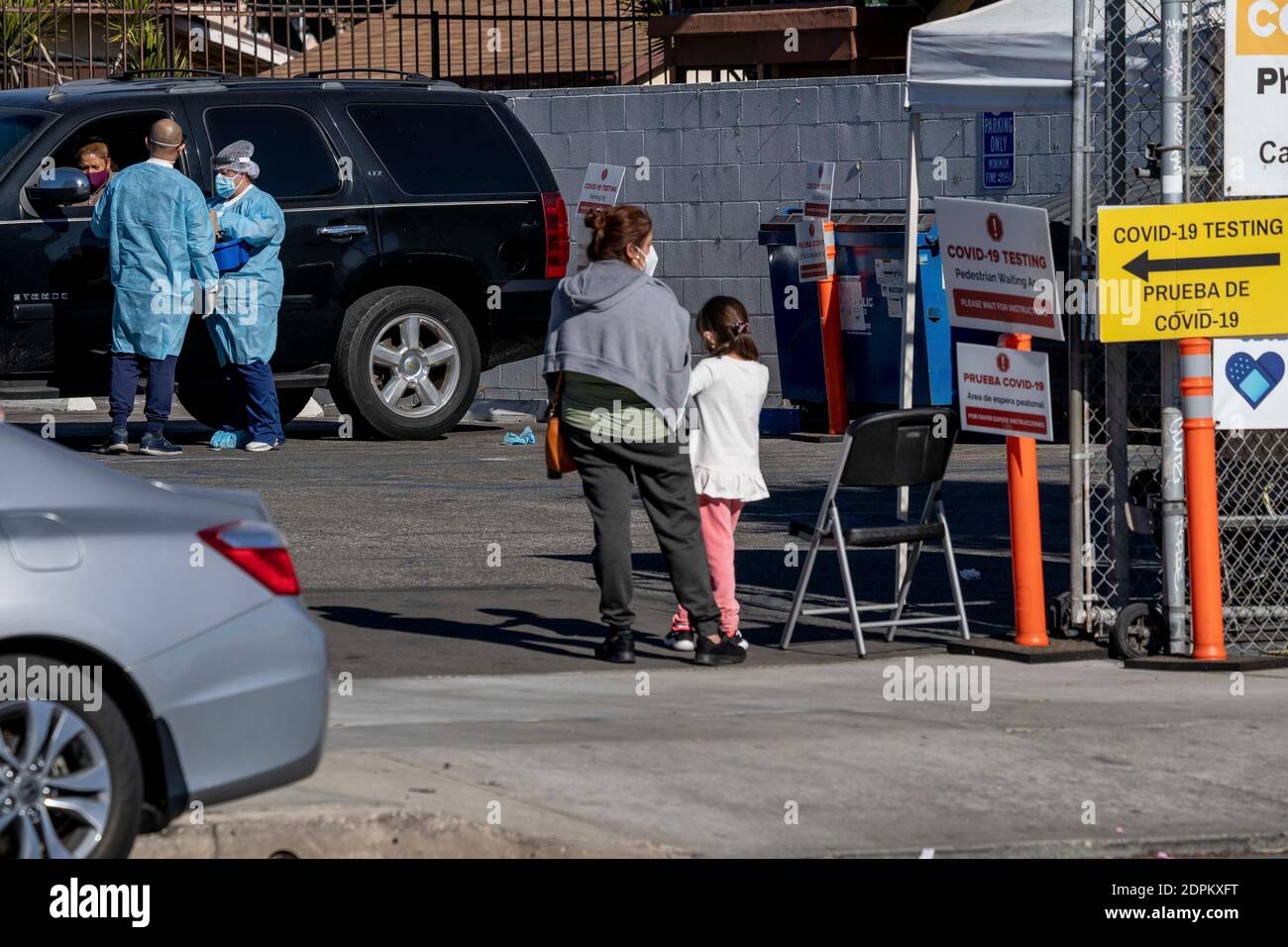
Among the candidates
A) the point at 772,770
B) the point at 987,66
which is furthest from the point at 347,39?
the point at 772,770

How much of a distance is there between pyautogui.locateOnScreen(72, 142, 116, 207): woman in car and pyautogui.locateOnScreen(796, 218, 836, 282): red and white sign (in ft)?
15.9

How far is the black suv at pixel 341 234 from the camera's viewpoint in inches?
571

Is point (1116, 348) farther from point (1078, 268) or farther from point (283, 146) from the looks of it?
point (283, 146)

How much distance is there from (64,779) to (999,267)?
5011 mm

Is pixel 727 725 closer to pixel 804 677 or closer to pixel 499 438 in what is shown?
Answer: pixel 804 677

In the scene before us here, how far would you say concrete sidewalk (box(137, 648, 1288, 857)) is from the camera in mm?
6273

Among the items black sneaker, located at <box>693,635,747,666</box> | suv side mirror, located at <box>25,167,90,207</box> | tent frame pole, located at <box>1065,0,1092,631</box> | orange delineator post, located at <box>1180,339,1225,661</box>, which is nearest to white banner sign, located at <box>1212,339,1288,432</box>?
orange delineator post, located at <box>1180,339,1225,661</box>

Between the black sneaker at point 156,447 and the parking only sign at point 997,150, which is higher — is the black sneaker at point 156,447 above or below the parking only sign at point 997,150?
below

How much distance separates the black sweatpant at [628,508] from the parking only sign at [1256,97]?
2.45 metres

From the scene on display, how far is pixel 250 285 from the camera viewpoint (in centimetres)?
1477

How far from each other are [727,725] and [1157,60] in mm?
3752

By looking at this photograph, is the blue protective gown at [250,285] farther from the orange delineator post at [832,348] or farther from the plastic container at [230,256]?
the orange delineator post at [832,348]

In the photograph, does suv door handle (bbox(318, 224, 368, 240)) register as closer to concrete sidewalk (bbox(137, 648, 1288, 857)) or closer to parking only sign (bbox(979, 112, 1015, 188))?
parking only sign (bbox(979, 112, 1015, 188))
